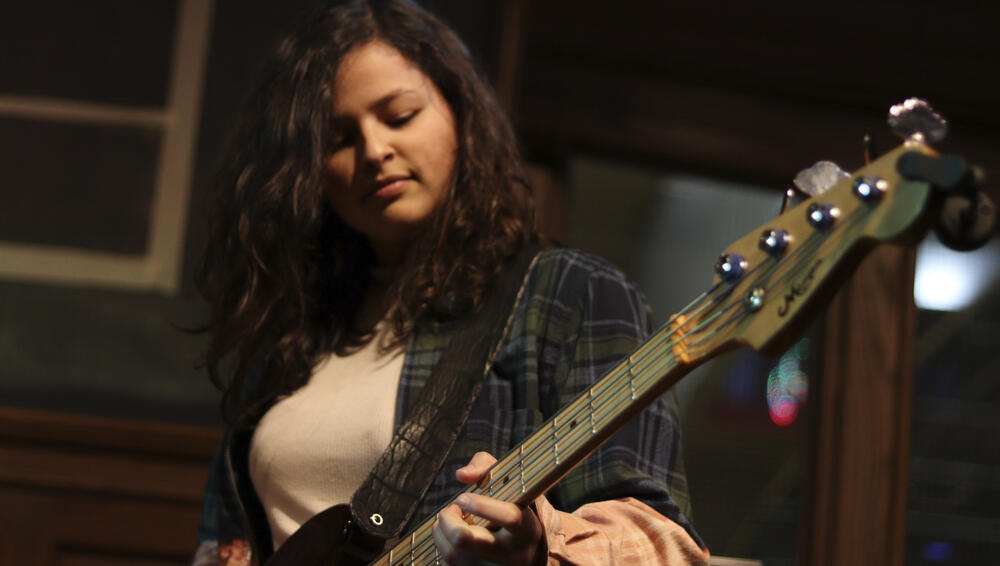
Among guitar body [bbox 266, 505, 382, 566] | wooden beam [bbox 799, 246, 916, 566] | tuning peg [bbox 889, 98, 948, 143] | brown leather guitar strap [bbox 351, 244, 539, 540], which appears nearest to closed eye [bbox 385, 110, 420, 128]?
brown leather guitar strap [bbox 351, 244, 539, 540]

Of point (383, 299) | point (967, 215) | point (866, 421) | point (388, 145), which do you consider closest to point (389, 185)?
point (388, 145)

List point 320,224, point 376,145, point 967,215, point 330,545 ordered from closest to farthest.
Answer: point 967,215 < point 330,545 < point 376,145 < point 320,224

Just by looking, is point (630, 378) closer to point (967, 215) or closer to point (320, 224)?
point (967, 215)

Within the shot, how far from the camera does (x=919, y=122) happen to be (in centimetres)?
70

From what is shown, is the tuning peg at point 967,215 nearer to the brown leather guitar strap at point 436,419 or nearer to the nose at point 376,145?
the brown leather guitar strap at point 436,419

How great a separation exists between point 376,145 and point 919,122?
2.33 ft

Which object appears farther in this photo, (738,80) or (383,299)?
(738,80)

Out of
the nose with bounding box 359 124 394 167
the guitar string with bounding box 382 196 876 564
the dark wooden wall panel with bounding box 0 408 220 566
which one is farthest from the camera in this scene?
the dark wooden wall panel with bounding box 0 408 220 566

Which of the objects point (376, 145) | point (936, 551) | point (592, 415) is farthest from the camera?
Result: point (936, 551)

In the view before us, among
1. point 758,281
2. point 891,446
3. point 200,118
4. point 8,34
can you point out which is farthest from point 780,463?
point 8,34

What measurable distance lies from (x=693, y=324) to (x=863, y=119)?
5.34 feet

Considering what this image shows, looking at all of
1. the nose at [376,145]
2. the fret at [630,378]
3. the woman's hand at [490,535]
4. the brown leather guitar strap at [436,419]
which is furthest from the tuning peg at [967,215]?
the nose at [376,145]

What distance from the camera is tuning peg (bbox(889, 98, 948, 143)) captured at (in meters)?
0.70

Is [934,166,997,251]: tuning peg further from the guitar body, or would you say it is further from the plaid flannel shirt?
the guitar body
